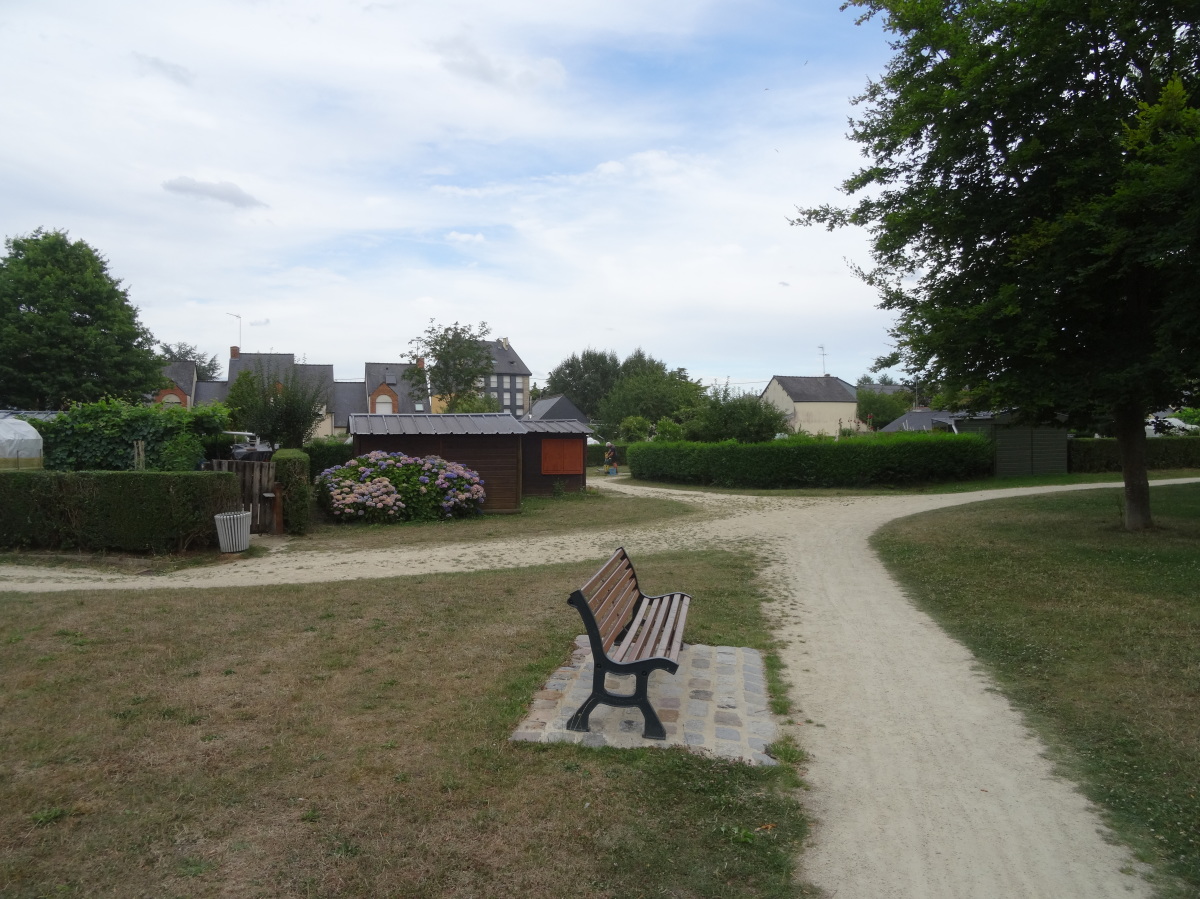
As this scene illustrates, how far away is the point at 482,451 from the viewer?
69.5 ft

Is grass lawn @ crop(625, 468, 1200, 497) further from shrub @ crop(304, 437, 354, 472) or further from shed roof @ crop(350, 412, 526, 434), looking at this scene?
shrub @ crop(304, 437, 354, 472)

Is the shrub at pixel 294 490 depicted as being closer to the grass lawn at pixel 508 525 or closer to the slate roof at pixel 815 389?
the grass lawn at pixel 508 525

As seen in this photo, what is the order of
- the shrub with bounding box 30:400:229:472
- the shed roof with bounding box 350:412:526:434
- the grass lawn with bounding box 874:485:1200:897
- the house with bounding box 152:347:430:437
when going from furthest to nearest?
the house with bounding box 152:347:430:437 → the shed roof with bounding box 350:412:526:434 → the shrub with bounding box 30:400:229:472 → the grass lawn with bounding box 874:485:1200:897

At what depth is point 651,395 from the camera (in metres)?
56.7

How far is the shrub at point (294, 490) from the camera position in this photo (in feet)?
51.7

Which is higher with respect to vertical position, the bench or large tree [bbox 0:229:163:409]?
large tree [bbox 0:229:163:409]

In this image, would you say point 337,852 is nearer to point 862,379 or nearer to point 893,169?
point 893,169

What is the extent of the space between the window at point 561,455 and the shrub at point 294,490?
1132 cm

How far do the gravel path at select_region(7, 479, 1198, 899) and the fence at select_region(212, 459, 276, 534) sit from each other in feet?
15.5

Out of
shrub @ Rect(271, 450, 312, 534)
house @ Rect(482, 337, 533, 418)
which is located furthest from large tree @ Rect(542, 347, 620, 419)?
shrub @ Rect(271, 450, 312, 534)

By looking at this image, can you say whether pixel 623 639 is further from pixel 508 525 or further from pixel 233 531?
pixel 508 525

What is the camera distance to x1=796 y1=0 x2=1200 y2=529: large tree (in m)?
10.8

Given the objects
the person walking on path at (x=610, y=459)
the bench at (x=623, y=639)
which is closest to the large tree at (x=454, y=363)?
the person walking on path at (x=610, y=459)

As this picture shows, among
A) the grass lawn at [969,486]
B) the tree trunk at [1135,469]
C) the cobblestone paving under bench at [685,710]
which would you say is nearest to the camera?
the cobblestone paving under bench at [685,710]
